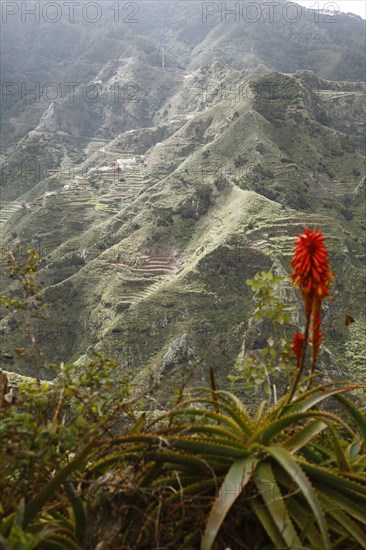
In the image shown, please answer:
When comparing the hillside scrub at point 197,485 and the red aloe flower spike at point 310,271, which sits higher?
the red aloe flower spike at point 310,271

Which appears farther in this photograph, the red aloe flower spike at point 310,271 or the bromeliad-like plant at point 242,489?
the red aloe flower spike at point 310,271

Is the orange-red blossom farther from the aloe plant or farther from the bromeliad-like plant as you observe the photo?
the aloe plant

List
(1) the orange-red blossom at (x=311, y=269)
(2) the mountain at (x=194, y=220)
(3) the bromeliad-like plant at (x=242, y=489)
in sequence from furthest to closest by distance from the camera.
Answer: (2) the mountain at (x=194, y=220) < (1) the orange-red blossom at (x=311, y=269) < (3) the bromeliad-like plant at (x=242, y=489)

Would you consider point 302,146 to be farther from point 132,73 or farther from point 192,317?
point 132,73

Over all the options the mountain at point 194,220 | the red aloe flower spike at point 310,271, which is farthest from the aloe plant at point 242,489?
the mountain at point 194,220

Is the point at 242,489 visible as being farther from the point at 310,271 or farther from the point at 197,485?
the point at 310,271

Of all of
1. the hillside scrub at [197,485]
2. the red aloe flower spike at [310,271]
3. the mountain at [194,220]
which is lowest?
the mountain at [194,220]

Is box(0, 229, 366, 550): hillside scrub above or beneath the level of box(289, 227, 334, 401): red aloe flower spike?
beneath

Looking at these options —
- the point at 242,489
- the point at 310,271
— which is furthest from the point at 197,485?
the point at 310,271

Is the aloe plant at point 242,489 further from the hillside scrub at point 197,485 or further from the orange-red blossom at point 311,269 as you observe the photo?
the orange-red blossom at point 311,269

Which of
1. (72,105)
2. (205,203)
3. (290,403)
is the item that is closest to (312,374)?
(290,403)

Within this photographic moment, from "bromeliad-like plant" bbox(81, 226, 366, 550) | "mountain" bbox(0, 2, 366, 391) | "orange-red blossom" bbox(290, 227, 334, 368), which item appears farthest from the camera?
"mountain" bbox(0, 2, 366, 391)

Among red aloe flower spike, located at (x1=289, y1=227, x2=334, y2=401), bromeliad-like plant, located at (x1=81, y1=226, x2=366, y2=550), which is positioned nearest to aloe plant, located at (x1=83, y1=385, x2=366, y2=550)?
bromeliad-like plant, located at (x1=81, y1=226, x2=366, y2=550)

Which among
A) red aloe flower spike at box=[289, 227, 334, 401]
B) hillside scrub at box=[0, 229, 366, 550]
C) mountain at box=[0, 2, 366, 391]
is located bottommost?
mountain at box=[0, 2, 366, 391]
